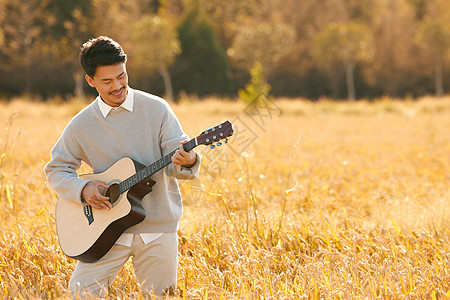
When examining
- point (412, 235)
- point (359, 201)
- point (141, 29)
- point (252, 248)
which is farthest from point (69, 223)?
point (141, 29)

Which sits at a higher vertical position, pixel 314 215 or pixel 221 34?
pixel 221 34

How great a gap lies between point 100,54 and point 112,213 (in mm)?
801

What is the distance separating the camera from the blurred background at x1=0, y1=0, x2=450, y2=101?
78.8 feet

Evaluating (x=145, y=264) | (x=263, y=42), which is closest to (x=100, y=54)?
(x=145, y=264)

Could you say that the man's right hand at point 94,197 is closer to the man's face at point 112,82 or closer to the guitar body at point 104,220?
the guitar body at point 104,220

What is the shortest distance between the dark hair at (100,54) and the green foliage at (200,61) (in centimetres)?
2580

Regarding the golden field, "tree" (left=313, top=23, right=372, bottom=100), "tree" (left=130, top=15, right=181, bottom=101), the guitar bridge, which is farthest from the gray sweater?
"tree" (left=313, top=23, right=372, bottom=100)

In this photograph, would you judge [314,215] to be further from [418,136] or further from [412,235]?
[418,136]

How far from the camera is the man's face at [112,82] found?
2.36 metres

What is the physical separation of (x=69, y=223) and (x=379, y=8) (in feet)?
108

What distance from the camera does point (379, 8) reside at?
31781 mm

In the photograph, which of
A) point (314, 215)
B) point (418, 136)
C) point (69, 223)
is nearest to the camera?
point (69, 223)

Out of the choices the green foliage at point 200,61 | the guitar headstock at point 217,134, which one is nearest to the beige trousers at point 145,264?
the guitar headstock at point 217,134

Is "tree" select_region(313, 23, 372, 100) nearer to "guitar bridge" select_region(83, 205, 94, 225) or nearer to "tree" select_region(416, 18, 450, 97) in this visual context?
"tree" select_region(416, 18, 450, 97)
